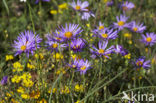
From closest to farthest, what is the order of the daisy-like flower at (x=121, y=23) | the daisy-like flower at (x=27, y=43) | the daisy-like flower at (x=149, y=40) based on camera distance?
1. the daisy-like flower at (x=27, y=43)
2. the daisy-like flower at (x=149, y=40)
3. the daisy-like flower at (x=121, y=23)

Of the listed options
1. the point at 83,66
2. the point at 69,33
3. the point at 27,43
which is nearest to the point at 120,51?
the point at 83,66

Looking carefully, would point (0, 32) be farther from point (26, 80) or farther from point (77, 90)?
point (77, 90)

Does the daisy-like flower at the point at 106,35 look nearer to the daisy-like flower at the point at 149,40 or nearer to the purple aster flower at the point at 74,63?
the purple aster flower at the point at 74,63

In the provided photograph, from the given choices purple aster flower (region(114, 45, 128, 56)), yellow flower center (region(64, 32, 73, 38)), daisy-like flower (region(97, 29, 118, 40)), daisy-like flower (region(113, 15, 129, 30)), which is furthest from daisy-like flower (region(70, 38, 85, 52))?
daisy-like flower (region(113, 15, 129, 30))

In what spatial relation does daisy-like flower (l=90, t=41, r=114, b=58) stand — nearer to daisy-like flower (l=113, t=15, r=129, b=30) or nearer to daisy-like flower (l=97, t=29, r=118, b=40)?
daisy-like flower (l=97, t=29, r=118, b=40)

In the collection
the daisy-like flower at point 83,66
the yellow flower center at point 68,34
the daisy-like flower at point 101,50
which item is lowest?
the daisy-like flower at point 83,66

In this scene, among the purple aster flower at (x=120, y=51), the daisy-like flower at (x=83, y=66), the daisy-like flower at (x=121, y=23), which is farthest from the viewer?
the daisy-like flower at (x=121, y=23)

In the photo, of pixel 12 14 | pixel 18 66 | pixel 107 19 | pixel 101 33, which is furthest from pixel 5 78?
pixel 12 14

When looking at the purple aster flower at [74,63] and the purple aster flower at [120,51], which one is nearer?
the purple aster flower at [74,63]

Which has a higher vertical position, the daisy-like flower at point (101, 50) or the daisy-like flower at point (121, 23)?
the daisy-like flower at point (121, 23)

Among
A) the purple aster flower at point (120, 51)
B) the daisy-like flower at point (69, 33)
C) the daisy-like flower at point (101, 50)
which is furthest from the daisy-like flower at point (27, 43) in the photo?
the purple aster flower at point (120, 51)

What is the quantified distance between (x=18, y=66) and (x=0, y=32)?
111 centimetres

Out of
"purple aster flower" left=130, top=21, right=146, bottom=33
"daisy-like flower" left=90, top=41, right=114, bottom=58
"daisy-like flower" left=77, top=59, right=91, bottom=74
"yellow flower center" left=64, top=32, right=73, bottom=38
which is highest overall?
"purple aster flower" left=130, top=21, right=146, bottom=33

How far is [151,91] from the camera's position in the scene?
1.72 meters
